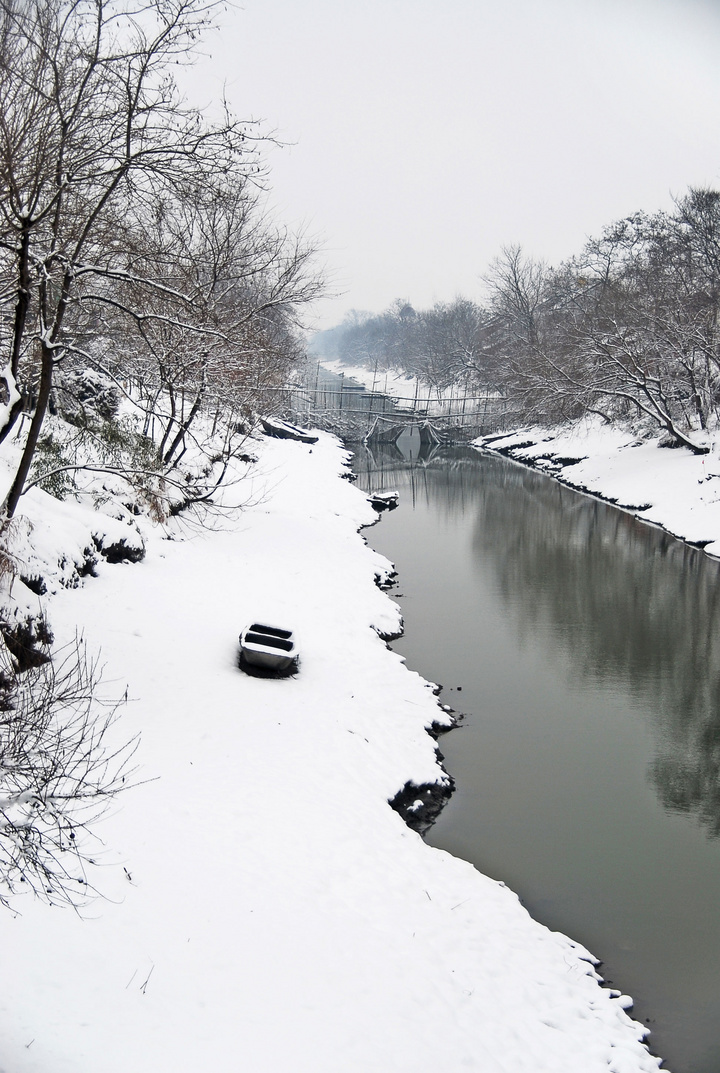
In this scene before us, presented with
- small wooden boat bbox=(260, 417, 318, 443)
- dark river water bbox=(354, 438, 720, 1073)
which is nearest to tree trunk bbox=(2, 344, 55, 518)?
dark river water bbox=(354, 438, 720, 1073)

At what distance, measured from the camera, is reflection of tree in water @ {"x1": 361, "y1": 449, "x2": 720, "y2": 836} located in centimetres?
1126

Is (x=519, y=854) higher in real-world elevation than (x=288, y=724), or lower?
lower

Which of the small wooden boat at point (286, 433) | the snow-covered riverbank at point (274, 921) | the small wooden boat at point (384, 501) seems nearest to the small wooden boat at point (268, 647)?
the snow-covered riverbank at point (274, 921)

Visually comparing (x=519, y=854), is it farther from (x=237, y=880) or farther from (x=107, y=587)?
(x=107, y=587)

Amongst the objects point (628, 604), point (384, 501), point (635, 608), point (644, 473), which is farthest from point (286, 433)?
point (635, 608)

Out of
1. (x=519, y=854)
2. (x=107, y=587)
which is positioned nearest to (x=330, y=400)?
(x=107, y=587)

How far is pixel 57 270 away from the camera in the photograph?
8.22 meters

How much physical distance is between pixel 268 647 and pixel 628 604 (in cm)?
999

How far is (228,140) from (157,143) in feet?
2.27

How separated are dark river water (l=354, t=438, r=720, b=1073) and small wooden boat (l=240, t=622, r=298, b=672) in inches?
94.6

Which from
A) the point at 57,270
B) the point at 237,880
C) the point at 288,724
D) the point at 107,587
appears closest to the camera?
the point at 237,880

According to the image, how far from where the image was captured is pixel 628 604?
58.4 ft

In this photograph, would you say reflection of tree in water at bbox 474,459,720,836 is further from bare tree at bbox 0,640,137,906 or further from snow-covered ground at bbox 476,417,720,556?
bare tree at bbox 0,640,137,906

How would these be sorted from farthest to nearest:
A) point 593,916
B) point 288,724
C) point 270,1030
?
point 288,724, point 593,916, point 270,1030
